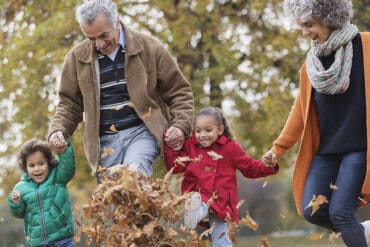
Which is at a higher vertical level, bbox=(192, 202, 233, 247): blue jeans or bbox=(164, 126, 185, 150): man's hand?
bbox=(164, 126, 185, 150): man's hand

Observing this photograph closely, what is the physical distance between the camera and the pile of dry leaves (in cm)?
605

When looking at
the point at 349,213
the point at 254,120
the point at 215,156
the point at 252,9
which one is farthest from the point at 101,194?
the point at 254,120

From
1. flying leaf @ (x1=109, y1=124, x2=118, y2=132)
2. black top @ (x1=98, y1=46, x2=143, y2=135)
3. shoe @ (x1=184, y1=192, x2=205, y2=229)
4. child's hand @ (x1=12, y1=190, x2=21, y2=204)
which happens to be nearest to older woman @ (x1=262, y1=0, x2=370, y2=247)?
shoe @ (x1=184, y1=192, x2=205, y2=229)

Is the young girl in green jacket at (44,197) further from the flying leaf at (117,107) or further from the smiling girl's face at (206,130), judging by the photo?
the smiling girl's face at (206,130)

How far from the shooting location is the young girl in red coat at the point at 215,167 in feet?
23.3

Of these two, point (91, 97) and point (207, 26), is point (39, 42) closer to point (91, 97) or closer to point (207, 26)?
point (207, 26)

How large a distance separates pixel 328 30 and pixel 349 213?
1230 mm

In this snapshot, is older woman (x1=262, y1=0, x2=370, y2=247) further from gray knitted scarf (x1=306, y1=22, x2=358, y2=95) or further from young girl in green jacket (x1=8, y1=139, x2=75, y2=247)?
young girl in green jacket (x1=8, y1=139, x2=75, y2=247)

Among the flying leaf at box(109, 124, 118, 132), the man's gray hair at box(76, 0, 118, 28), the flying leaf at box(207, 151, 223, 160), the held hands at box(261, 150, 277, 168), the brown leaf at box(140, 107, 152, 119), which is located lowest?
the held hands at box(261, 150, 277, 168)

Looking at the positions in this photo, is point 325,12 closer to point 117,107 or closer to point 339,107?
point 339,107

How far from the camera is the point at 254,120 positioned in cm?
1820

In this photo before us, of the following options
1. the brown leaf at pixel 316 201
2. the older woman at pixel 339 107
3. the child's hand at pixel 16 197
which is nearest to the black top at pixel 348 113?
the older woman at pixel 339 107

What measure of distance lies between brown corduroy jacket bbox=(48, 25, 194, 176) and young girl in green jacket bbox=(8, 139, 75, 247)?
13.8 inches

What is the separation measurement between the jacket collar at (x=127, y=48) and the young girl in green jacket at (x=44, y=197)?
753 mm
